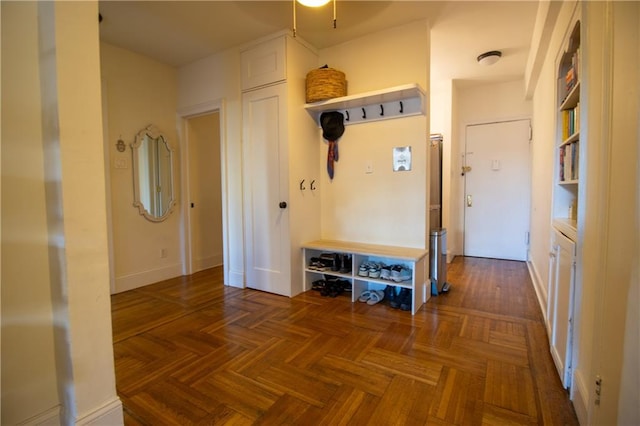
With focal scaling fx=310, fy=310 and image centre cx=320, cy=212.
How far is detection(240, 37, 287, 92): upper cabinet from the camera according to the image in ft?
9.74

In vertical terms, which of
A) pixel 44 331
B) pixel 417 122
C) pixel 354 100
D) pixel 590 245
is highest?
pixel 354 100

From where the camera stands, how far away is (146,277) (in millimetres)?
3549

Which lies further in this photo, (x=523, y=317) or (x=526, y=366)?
(x=523, y=317)

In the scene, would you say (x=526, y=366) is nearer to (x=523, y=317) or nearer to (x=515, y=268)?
(x=523, y=317)

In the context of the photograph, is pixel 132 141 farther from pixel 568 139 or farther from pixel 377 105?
pixel 568 139

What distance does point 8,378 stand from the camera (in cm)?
122

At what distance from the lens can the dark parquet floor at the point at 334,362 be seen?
147 cm

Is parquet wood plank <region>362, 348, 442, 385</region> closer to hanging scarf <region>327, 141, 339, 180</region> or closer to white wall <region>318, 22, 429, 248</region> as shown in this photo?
white wall <region>318, 22, 429, 248</region>

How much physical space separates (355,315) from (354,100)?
A: 1.93 m

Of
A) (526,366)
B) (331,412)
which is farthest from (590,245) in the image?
(331,412)

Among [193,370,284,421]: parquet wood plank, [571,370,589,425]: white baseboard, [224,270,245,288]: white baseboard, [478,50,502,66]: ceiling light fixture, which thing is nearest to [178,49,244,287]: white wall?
[224,270,245,288]: white baseboard

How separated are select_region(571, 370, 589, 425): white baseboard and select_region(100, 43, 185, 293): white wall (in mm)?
3798

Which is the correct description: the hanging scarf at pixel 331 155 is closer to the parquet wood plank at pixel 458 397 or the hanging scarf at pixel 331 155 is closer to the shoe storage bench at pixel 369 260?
the shoe storage bench at pixel 369 260

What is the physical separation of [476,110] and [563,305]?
12.2 feet
